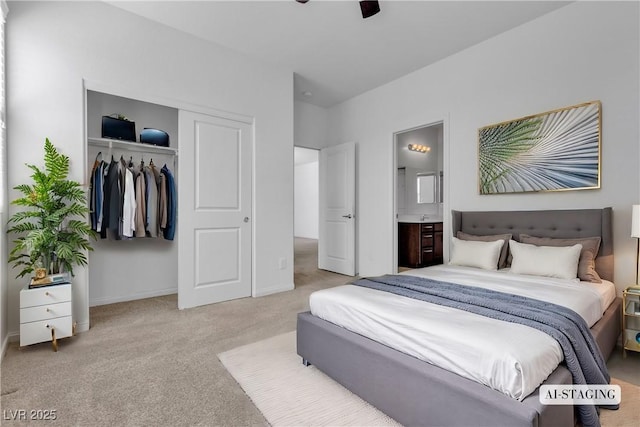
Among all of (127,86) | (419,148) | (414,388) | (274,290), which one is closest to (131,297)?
(274,290)

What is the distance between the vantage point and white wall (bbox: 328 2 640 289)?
2.50m

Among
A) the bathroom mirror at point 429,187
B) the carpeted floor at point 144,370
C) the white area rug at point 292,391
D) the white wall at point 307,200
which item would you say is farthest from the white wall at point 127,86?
the white wall at point 307,200

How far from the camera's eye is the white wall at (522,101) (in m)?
2.50

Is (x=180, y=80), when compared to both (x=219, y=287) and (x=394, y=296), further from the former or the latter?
(x=394, y=296)

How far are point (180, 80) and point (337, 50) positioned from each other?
1748mm

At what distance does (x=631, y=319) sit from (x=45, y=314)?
4.25 m

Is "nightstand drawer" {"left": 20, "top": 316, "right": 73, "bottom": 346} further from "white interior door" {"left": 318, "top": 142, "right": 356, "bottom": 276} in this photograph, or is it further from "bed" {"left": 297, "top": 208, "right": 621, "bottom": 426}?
"white interior door" {"left": 318, "top": 142, "right": 356, "bottom": 276}

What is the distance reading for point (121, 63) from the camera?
2.93 m

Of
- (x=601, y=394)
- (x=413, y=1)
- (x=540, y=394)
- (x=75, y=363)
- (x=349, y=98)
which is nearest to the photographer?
(x=540, y=394)

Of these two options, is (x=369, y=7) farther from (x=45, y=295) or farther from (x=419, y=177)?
(x=419, y=177)

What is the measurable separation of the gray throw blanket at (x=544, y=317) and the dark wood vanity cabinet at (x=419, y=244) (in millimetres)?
3241

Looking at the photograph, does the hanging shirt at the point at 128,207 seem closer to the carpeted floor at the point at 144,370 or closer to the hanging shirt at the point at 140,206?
the hanging shirt at the point at 140,206

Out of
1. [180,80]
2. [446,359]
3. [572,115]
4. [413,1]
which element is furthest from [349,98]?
[446,359]

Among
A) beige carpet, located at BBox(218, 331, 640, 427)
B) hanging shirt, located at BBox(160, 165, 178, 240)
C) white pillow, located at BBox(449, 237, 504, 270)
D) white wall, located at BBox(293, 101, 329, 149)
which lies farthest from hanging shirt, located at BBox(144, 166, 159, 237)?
white pillow, located at BBox(449, 237, 504, 270)
